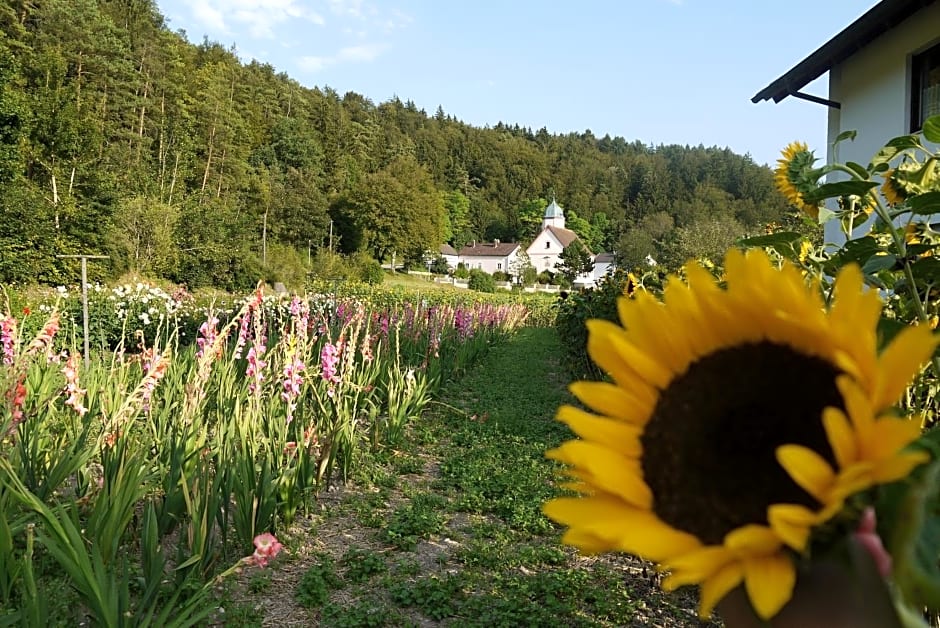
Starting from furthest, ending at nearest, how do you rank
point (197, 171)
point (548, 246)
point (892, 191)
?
point (548, 246)
point (197, 171)
point (892, 191)

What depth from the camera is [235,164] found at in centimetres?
3409

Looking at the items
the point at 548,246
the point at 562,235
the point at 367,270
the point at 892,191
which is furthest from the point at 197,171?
the point at 562,235

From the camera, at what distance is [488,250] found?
228 ft

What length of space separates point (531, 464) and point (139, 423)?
261 cm

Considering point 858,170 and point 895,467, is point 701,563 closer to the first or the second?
point 895,467

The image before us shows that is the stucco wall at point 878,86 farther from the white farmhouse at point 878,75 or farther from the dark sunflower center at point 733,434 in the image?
the dark sunflower center at point 733,434

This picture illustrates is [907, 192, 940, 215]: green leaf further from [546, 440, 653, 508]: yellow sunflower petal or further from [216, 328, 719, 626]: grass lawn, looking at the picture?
[216, 328, 719, 626]: grass lawn

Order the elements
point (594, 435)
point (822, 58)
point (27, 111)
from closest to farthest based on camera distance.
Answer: point (594, 435), point (822, 58), point (27, 111)

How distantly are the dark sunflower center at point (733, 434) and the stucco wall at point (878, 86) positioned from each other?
8556mm

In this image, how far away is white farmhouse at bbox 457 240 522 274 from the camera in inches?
2643

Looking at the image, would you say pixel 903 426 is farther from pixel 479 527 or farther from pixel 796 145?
pixel 479 527

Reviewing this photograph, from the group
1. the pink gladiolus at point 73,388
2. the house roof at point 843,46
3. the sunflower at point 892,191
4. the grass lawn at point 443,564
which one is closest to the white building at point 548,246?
the house roof at point 843,46

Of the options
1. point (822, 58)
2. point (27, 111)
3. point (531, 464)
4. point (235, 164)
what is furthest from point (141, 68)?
point (531, 464)

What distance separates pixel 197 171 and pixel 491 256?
3969 cm
